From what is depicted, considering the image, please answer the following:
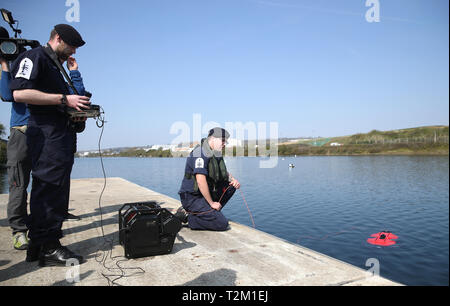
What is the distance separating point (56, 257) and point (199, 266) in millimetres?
1480

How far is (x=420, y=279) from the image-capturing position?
5.17m

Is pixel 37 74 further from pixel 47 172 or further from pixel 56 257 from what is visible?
pixel 56 257

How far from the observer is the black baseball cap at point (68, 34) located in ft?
10.4

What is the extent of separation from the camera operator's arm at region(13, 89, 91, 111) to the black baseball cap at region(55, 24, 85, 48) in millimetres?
644

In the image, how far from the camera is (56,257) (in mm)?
3076

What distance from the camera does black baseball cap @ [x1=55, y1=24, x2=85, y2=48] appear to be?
3162mm

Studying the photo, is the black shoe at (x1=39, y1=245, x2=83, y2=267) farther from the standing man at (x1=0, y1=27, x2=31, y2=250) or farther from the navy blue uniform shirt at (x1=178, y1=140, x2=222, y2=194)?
the navy blue uniform shirt at (x1=178, y1=140, x2=222, y2=194)

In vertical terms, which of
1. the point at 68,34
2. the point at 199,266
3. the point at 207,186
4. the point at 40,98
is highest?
the point at 68,34

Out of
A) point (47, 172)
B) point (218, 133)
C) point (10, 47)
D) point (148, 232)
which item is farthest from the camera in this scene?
point (218, 133)

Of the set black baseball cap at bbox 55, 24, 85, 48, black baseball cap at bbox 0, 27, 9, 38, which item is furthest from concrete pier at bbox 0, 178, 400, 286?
black baseball cap at bbox 0, 27, 9, 38

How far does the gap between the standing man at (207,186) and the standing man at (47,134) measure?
198 centimetres

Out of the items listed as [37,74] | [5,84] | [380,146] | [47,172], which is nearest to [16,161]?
[5,84]

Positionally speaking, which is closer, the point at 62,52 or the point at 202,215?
the point at 62,52
